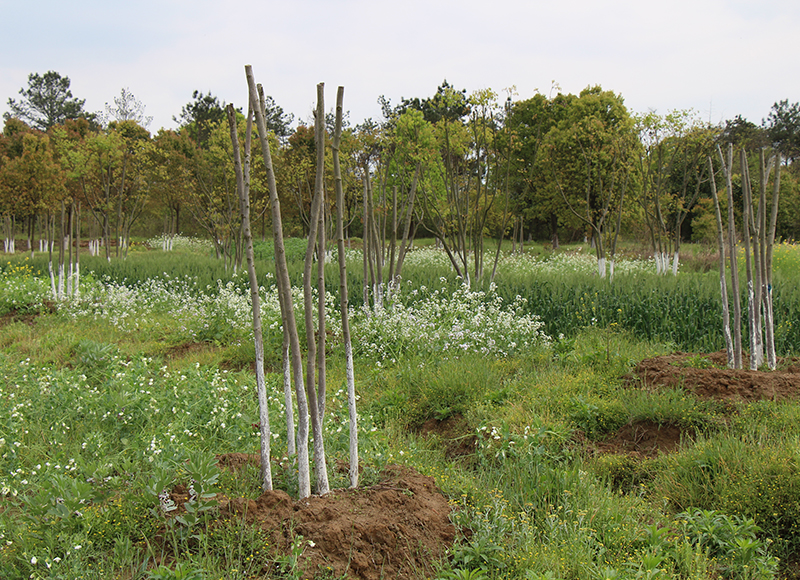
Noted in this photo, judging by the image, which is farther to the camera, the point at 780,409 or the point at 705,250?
the point at 705,250

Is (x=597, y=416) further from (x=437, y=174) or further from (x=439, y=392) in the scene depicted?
(x=437, y=174)

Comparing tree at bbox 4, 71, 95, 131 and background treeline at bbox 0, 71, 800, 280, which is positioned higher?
tree at bbox 4, 71, 95, 131

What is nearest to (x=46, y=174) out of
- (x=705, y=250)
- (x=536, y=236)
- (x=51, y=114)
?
(x=705, y=250)

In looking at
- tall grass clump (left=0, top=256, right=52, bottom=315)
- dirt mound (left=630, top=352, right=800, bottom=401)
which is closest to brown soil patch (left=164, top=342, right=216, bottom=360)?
tall grass clump (left=0, top=256, right=52, bottom=315)

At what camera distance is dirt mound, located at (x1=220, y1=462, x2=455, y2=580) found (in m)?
2.06

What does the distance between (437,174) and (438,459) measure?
26.3 ft

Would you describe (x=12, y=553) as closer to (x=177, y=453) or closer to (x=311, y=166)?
(x=177, y=453)

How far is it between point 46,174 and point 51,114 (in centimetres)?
4361

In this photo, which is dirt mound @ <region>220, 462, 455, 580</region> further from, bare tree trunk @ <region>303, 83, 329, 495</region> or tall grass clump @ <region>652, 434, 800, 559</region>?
tall grass clump @ <region>652, 434, 800, 559</region>

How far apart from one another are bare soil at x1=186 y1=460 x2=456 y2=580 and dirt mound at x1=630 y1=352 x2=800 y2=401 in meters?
2.74

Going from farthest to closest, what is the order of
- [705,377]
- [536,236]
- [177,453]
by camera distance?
[536,236] → [705,377] → [177,453]

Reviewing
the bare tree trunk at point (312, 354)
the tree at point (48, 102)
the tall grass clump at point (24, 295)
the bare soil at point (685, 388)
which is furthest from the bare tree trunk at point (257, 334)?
the tree at point (48, 102)

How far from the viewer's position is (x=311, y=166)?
15664mm

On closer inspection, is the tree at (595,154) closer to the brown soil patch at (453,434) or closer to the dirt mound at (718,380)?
the dirt mound at (718,380)
